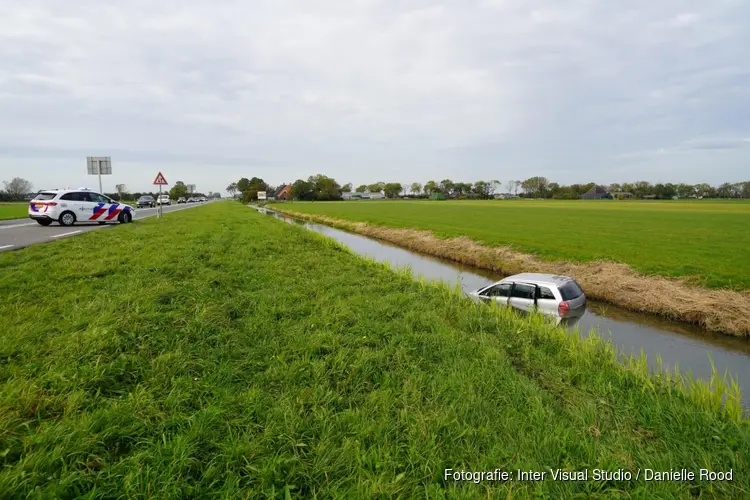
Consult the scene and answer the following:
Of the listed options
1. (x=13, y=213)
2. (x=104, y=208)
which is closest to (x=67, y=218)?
(x=104, y=208)

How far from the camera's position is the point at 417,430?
3.41 metres

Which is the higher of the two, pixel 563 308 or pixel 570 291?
pixel 570 291

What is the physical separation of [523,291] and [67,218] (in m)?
22.3

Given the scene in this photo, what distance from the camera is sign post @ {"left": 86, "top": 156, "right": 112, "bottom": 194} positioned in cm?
3334

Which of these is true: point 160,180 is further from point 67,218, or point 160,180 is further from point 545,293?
point 545,293

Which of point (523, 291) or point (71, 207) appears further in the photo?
point (71, 207)

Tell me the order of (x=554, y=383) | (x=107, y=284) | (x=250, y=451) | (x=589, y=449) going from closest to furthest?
(x=250, y=451) → (x=589, y=449) → (x=554, y=383) → (x=107, y=284)

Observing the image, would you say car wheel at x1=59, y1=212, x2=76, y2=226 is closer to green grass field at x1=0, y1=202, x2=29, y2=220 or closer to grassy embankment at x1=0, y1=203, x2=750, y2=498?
green grass field at x1=0, y1=202, x2=29, y2=220

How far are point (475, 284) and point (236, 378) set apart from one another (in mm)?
13501

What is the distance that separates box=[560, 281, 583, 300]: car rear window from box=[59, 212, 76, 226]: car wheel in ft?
75.7

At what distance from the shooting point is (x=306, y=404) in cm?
379

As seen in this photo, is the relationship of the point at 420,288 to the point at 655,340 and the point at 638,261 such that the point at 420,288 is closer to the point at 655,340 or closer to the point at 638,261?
the point at 655,340

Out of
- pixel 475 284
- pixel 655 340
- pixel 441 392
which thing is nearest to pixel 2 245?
pixel 441 392

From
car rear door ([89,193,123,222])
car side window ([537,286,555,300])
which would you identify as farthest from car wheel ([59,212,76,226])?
car side window ([537,286,555,300])
